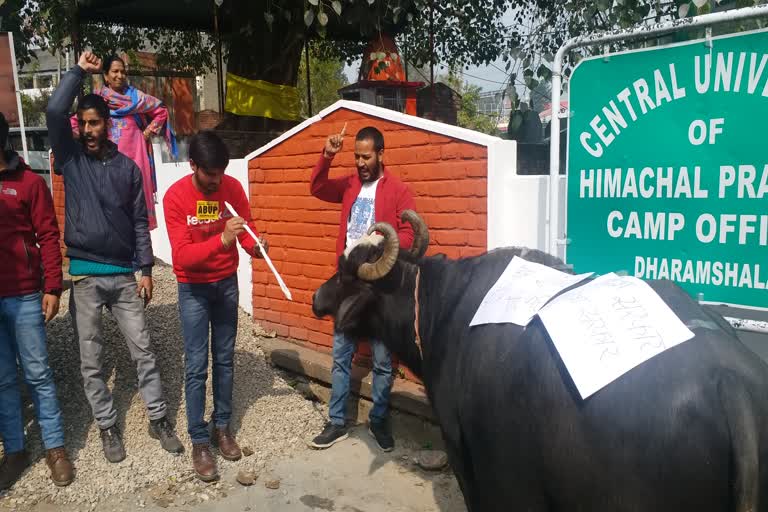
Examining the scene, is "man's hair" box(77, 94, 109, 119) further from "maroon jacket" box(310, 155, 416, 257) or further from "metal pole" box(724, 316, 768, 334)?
"metal pole" box(724, 316, 768, 334)

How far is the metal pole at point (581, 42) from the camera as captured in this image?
8.36 ft

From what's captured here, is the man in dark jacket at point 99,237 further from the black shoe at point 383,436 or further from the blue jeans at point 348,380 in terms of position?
the black shoe at point 383,436

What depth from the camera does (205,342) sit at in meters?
4.06

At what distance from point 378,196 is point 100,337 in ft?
6.91

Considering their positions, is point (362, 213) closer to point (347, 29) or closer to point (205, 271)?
point (205, 271)

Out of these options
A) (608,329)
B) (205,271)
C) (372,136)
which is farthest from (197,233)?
(608,329)

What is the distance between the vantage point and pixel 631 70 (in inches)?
115

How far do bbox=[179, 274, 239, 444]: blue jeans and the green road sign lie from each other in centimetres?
228

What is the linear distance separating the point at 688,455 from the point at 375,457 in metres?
2.83

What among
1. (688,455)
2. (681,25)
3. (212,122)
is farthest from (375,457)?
(212,122)

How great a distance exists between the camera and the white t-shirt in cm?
411

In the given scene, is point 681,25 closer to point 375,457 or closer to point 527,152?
point 375,457

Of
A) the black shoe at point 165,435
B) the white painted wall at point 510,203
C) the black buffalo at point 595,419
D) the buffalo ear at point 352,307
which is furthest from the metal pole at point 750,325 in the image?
the black shoe at point 165,435

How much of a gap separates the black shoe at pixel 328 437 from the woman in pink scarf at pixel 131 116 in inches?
92.6
